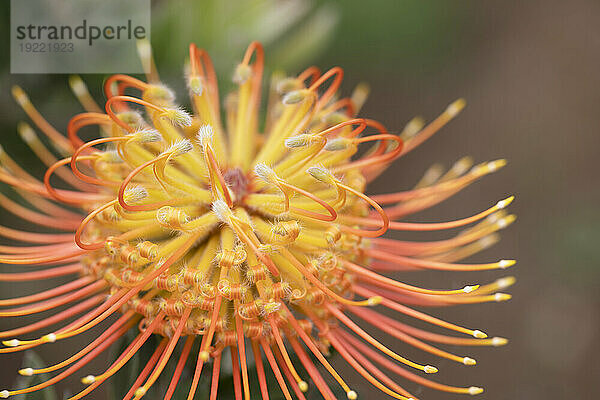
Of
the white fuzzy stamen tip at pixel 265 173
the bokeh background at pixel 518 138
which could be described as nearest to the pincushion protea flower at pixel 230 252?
the white fuzzy stamen tip at pixel 265 173

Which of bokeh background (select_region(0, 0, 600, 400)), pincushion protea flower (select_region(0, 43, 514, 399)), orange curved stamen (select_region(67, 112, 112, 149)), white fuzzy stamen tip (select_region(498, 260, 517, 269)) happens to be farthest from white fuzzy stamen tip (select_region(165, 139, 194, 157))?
bokeh background (select_region(0, 0, 600, 400))

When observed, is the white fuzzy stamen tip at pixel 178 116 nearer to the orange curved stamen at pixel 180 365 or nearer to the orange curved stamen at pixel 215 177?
the orange curved stamen at pixel 215 177

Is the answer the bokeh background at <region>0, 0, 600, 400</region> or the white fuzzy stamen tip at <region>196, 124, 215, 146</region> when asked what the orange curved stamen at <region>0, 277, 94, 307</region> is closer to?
the white fuzzy stamen tip at <region>196, 124, 215, 146</region>

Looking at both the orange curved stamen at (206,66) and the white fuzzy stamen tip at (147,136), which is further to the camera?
the orange curved stamen at (206,66)

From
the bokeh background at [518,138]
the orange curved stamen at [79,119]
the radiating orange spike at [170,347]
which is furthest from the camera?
the bokeh background at [518,138]

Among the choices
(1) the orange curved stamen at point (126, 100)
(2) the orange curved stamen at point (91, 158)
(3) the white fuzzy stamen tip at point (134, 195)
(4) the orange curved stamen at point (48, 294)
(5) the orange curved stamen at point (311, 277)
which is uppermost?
(1) the orange curved stamen at point (126, 100)

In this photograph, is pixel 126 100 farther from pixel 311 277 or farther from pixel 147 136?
pixel 311 277

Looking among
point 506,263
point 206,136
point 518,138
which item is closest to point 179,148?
point 206,136
